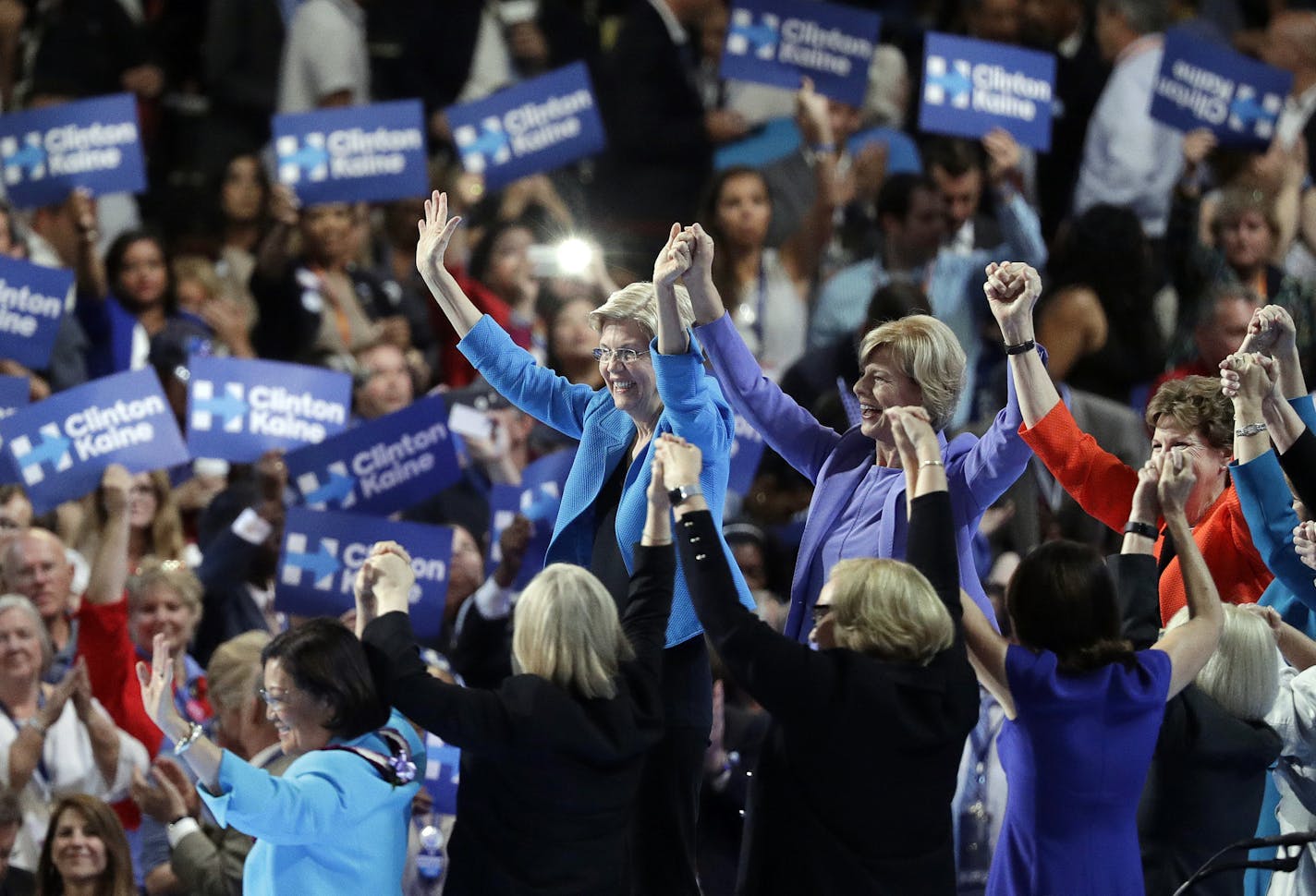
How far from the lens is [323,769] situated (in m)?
4.06

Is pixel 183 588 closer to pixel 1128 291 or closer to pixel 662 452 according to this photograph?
pixel 662 452

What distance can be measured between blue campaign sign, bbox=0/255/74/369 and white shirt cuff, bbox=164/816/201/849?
8.06 feet

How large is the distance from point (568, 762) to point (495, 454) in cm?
376

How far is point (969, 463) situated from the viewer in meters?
4.39

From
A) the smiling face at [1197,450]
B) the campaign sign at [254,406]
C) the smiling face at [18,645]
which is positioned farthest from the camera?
the campaign sign at [254,406]

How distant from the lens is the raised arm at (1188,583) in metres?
4.00

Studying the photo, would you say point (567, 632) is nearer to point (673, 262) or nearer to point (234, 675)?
point (673, 262)

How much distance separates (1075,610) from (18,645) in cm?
331

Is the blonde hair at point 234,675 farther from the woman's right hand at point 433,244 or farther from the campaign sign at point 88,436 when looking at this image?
the woman's right hand at point 433,244

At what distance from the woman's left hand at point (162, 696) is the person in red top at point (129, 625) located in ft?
6.49

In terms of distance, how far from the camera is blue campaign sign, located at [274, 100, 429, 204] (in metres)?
8.42

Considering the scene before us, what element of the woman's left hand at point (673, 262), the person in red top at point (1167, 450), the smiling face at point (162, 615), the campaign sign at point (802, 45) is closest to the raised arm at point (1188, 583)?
the person in red top at point (1167, 450)

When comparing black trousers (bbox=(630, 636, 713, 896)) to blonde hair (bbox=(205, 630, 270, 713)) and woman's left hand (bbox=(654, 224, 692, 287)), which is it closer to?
woman's left hand (bbox=(654, 224, 692, 287))

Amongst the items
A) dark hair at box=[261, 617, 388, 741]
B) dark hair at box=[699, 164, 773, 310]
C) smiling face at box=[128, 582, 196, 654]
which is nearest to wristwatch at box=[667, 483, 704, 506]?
dark hair at box=[261, 617, 388, 741]
